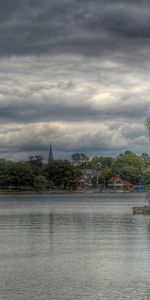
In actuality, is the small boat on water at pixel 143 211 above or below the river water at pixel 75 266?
above

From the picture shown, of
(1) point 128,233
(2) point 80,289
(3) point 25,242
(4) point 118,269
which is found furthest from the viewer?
(1) point 128,233

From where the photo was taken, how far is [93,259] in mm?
41594

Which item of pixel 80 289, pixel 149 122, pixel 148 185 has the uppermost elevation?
pixel 149 122

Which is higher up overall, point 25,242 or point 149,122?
point 149,122

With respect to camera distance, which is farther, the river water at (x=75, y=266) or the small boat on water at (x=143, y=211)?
the small boat on water at (x=143, y=211)

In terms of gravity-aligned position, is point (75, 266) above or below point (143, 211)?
below

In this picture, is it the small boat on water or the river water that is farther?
the small boat on water

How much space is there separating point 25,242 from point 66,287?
22.0 metres

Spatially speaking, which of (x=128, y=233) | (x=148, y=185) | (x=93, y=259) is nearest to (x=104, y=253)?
(x=93, y=259)

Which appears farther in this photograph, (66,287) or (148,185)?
(148,185)

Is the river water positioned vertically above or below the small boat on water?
below

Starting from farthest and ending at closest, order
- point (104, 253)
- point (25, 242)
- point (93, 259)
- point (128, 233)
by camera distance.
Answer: point (128, 233) < point (25, 242) < point (104, 253) < point (93, 259)

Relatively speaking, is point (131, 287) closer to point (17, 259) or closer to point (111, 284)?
point (111, 284)

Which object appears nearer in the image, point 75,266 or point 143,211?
point 75,266
